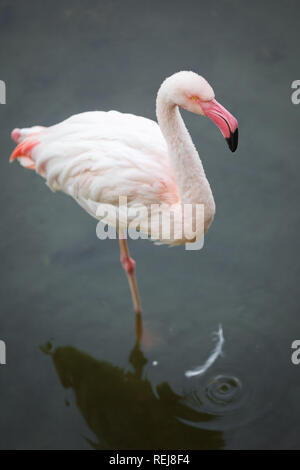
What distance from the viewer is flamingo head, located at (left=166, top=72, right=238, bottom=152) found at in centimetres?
338

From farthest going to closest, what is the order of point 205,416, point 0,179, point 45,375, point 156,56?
1. point 156,56
2. point 0,179
3. point 45,375
4. point 205,416

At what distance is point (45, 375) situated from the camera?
4227 millimetres

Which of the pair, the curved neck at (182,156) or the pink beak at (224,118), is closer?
the pink beak at (224,118)

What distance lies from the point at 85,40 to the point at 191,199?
303 cm

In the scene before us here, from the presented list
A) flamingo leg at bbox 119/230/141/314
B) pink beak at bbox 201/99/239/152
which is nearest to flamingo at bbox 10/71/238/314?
pink beak at bbox 201/99/239/152

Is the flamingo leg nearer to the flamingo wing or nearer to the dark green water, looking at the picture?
the dark green water

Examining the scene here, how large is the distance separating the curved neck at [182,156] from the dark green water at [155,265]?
1079 mm

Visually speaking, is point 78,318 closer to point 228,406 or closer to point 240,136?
point 228,406

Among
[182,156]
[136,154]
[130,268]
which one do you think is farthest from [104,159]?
[130,268]

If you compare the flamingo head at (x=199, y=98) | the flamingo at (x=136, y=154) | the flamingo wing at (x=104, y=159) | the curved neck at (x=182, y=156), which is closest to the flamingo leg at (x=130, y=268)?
the flamingo at (x=136, y=154)

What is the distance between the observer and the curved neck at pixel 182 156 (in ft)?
11.7

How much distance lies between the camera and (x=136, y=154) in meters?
3.82

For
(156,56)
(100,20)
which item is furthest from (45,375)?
(100,20)

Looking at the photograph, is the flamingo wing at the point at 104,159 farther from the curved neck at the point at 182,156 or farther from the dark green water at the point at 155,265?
the dark green water at the point at 155,265
